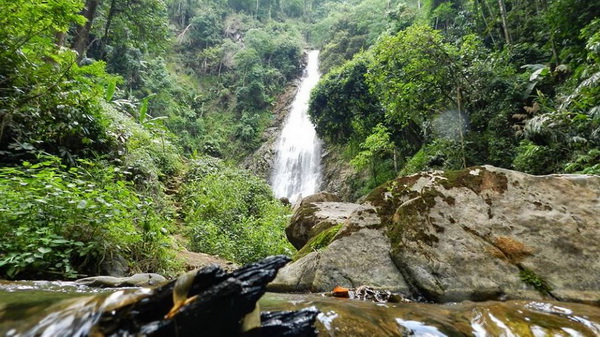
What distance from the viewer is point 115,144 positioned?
7.21m

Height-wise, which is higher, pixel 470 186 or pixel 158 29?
pixel 158 29

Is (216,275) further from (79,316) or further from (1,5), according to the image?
(1,5)

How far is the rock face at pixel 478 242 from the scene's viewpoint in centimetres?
348

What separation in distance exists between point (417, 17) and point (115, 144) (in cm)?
1765

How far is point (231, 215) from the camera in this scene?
11.0 m

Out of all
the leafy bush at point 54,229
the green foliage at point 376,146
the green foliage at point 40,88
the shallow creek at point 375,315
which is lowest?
the shallow creek at point 375,315

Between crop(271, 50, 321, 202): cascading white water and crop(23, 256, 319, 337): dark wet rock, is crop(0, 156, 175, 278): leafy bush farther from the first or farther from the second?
crop(271, 50, 321, 202): cascading white water

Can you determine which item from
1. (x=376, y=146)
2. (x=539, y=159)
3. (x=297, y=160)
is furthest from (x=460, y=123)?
(x=297, y=160)

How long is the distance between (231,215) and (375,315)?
352 inches

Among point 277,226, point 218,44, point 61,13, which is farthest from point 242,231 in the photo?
point 218,44

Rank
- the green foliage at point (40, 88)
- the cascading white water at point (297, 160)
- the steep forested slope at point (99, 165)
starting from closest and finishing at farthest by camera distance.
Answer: the steep forested slope at point (99, 165)
the green foliage at point (40, 88)
the cascading white water at point (297, 160)

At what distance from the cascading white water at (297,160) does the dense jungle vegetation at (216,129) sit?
255cm

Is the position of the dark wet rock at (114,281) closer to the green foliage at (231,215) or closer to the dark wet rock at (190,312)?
the dark wet rock at (190,312)

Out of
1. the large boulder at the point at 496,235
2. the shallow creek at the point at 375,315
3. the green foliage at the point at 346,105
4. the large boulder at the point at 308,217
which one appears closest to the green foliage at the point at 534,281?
the large boulder at the point at 496,235
